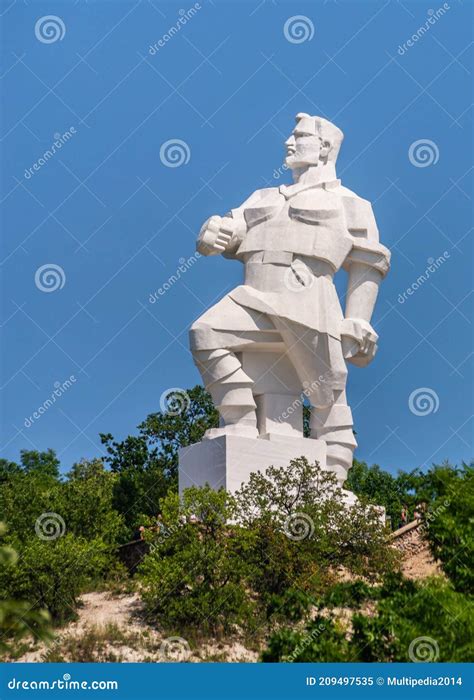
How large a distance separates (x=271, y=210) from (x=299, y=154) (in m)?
1.09

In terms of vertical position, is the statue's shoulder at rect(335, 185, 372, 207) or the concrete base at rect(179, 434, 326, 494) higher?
the statue's shoulder at rect(335, 185, 372, 207)

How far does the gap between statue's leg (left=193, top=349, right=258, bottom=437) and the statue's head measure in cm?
326

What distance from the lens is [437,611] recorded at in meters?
8.77

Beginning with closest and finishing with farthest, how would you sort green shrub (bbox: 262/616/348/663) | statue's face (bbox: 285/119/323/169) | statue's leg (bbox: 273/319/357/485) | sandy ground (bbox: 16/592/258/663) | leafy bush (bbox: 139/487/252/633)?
green shrub (bbox: 262/616/348/663), sandy ground (bbox: 16/592/258/663), leafy bush (bbox: 139/487/252/633), statue's leg (bbox: 273/319/357/485), statue's face (bbox: 285/119/323/169)

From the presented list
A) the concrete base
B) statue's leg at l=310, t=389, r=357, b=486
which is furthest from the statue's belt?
the concrete base

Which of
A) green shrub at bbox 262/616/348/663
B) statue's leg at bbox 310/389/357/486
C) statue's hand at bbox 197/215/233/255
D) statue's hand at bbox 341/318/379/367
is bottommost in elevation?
green shrub at bbox 262/616/348/663

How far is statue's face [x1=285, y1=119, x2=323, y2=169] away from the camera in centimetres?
1573

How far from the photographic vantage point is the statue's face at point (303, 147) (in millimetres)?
15727

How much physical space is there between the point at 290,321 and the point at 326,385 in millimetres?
1108

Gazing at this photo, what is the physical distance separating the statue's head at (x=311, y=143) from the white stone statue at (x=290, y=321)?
0.02m

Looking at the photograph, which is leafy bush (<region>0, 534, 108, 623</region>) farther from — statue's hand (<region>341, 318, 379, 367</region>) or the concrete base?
statue's hand (<region>341, 318, 379, 367</region>)

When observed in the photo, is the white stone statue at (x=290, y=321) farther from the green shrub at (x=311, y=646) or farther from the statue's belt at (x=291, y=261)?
the green shrub at (x=311, y=646)

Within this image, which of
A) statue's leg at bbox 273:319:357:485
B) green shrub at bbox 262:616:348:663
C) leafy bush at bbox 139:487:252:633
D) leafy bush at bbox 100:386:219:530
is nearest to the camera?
green shrub at bbox 262:616:348:663

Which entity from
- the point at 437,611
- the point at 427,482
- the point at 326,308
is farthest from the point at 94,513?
the point at 437,611
